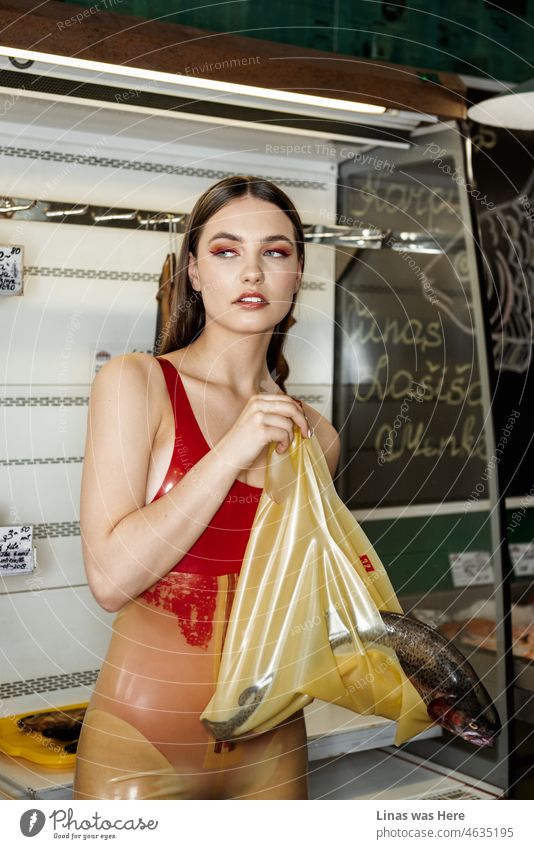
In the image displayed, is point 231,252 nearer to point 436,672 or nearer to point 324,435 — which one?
point 324,435

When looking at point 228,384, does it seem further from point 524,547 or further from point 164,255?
point 524,547

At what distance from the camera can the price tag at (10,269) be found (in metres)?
1.31

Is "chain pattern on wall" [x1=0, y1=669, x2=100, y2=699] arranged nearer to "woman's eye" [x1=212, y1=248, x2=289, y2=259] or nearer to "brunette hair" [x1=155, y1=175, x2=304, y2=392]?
"brunette hair" [x1=155, y1=175, x2=304, y2=392]

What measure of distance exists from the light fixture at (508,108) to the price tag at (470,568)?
849 millimetres

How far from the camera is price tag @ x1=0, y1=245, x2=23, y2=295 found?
1312mm

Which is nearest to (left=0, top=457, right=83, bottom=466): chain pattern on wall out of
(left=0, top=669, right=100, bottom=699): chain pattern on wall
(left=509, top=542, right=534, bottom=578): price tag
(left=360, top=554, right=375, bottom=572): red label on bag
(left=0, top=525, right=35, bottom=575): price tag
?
(left=0, top=525, right=35, bottom=575): price tag

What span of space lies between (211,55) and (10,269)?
43cm

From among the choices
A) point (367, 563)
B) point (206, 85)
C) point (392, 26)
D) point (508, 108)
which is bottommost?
point (367, 563)

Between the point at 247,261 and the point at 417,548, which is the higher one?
the point at 247,261

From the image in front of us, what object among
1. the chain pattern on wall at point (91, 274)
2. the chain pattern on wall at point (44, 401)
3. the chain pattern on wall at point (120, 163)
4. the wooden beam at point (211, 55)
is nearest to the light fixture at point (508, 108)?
the wooden beam at point (211, 55)

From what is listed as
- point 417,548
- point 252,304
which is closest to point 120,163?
point 252,304

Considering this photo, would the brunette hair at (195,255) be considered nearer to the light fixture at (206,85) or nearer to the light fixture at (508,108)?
the light fixture at (206,85)

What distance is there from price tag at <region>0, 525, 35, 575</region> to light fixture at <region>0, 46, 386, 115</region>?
25.3 inches

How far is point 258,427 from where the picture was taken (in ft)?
3.14
